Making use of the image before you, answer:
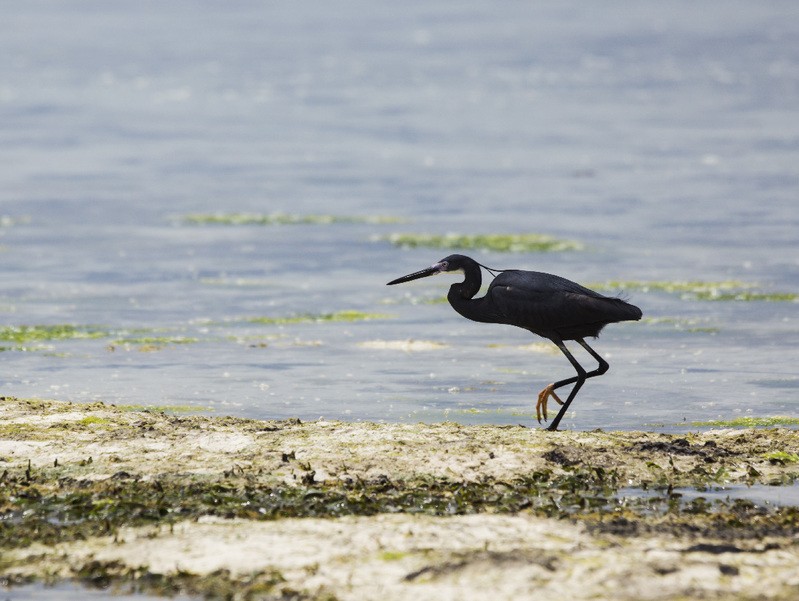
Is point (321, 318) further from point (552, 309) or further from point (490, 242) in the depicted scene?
point (490, 242)

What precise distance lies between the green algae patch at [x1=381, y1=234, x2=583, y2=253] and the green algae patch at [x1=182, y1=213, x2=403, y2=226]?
1.75 metres

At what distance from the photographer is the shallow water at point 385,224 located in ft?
42.4

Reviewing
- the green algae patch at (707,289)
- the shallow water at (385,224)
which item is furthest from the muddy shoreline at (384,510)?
the green algae patch at (707,289)

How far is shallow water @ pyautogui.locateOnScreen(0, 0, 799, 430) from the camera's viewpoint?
42.4ft

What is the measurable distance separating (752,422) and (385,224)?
12437 mm

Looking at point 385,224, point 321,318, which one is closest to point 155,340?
point 321,318

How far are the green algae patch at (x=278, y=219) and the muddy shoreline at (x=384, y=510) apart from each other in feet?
41.8

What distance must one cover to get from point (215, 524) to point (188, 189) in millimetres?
20011

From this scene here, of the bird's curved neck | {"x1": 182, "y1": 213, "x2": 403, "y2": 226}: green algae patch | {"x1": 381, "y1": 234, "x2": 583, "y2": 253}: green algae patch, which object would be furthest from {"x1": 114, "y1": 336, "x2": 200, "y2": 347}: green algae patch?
{"x1": 182, "y1": 213, "x2": 403, "y2": 226}: green algae patch

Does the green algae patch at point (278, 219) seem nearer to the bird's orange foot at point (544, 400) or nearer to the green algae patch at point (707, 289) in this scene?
the green algae patch at point (707, 289)

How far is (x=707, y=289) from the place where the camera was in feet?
57.9

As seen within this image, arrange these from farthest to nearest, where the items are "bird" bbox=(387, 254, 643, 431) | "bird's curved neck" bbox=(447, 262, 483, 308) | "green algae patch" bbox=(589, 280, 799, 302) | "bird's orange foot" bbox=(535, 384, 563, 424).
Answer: "green algae patch" bbox=(589, 280, 799, 302), "bird's curved neck" bbox=(447, 262, 483, 308), "bird's orange foot" bbox=(535, 384, 563, 424), "bird" bbox=(387, 254, 643, 431)

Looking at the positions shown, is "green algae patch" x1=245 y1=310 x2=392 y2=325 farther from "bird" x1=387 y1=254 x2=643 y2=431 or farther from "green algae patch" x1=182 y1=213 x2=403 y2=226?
"green algae patch" x1=182 y1=213 x2=403 y2=226

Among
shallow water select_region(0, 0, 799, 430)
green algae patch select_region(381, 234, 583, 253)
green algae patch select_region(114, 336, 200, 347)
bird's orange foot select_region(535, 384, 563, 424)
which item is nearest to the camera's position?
bird's orange foot select_region(535, 384, 563, 424)
